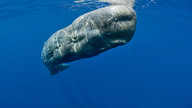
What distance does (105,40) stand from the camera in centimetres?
332

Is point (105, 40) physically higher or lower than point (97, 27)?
lower

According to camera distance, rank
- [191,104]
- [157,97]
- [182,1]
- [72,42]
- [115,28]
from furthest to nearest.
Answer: [191,104] → [157,97] → [182,1] → [72,42] → [115,28]

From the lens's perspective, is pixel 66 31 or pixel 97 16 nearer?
pixel 97 16

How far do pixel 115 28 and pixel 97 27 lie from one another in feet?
1.58

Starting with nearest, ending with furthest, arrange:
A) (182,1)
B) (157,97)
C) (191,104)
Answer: (182,1) → (157,97) → (191,104)

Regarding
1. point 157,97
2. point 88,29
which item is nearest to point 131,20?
point 88,29

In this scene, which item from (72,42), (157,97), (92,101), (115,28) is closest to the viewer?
(115,28)

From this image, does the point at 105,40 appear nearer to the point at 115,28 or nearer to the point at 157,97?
the point at 115,28

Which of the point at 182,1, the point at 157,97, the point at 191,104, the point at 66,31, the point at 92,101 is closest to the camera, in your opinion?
the point at 66,31

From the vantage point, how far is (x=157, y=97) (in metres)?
21.6

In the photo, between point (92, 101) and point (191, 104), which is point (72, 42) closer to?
point (92, 101)

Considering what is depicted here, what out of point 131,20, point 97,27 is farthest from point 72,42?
point 131,20

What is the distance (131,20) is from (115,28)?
53cm

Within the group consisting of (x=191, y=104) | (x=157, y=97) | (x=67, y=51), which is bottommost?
(x=191, y=104)
